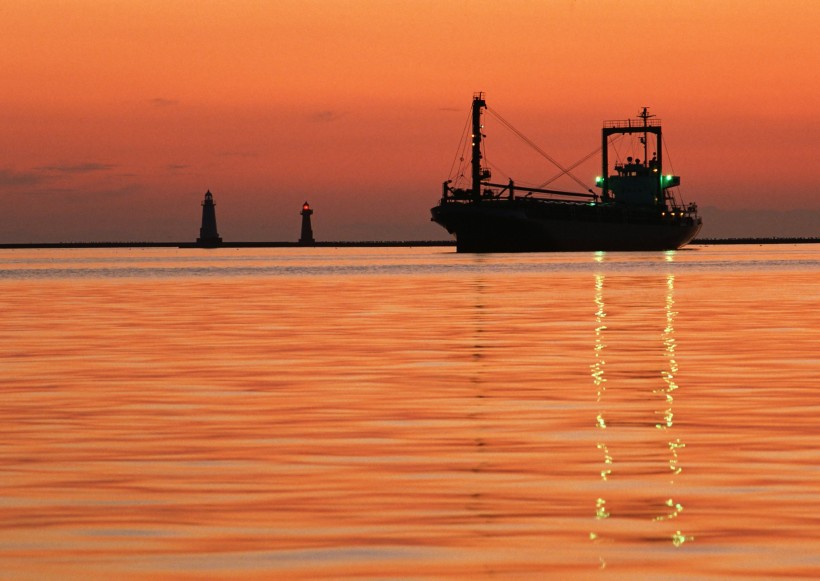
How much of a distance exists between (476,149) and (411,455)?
179m

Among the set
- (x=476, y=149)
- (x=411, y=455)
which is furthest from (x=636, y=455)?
(x=476, y=149)

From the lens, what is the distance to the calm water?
36.8ft

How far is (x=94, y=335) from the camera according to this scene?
37.1 meters

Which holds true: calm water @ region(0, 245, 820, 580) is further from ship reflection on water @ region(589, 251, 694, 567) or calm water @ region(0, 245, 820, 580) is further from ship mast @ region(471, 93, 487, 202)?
ship mast @ region(471, 93, 487, 202)

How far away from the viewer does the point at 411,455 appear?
53.5 ft

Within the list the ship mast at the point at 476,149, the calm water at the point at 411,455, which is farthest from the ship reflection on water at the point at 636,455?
the ship mast at the point at 476,149

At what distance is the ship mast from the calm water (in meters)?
155

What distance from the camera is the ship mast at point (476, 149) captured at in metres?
192

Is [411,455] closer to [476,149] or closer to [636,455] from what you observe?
[636,455]

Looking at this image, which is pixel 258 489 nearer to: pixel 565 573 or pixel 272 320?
pixel 565 573

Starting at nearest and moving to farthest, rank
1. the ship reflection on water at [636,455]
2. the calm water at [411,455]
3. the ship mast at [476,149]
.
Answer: the calm water at [411,455]
the ship reflection on water at [636,455]
the ship mast at [476,149]

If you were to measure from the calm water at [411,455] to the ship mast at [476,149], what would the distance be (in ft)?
509

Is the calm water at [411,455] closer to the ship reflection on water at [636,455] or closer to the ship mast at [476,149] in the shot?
the ship reflection on water at [636,455]

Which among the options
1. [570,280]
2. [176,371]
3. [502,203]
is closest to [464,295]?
[570,280]
